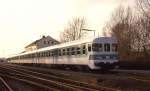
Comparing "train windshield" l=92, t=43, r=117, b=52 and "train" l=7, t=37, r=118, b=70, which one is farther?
"train windshield" l=92, t=43, r=117, b=52

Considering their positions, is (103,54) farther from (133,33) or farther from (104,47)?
(133,33)

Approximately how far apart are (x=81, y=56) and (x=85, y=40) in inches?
54.6

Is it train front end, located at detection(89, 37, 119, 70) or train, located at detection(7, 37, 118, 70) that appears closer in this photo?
train front end, located at detection(89, 37, 119, 70)

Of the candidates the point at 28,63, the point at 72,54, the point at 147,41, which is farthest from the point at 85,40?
the point at 28,63

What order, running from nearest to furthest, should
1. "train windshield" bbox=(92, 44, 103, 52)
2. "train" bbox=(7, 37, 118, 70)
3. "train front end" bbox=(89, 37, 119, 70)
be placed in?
1. "train front end" bbox=(89, 37, 119, 70)
2. "train" bbox=(7, 37, 118, 70)
3. "train windshield" bbox=(92, 44, 103, 52)

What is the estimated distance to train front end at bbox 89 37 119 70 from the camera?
87.5 feet

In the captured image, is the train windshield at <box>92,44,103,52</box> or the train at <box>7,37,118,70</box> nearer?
the train at <box>7,37,118,70</box>

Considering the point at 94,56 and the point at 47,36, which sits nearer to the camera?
the point at 94,56

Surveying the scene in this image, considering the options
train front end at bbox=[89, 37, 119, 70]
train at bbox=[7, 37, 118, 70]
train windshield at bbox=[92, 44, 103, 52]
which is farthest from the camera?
train windshield at bbox=[92, 44, 103, 52]

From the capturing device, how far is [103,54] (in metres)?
27.2

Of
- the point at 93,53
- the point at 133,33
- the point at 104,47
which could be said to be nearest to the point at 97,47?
the point at 93,53

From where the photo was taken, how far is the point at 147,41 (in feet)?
176

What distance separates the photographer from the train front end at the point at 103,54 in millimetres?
26656

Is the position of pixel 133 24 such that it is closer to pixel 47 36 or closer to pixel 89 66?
pixel 89 66
